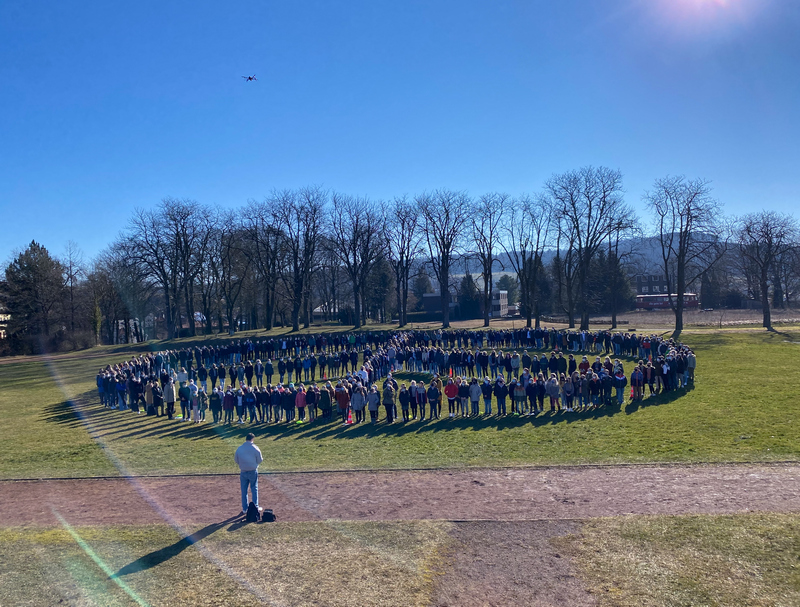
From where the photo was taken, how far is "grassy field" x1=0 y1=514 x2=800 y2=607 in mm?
7113

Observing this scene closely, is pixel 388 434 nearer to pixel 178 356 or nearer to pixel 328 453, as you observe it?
pixel 328 453

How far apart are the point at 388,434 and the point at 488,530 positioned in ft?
25.6

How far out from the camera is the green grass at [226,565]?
23.6 feet

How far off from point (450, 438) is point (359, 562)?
26.7ft

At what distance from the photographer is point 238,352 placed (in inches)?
1352

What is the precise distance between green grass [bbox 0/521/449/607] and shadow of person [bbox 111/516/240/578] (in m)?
0.02

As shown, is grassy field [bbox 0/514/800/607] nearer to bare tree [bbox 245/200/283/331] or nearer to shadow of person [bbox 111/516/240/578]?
shadow of person [bbox 111/516/240/578]

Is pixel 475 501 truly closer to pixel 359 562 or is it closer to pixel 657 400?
pixel 359 562

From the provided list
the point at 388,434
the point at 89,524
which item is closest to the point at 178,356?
the point at 388,434

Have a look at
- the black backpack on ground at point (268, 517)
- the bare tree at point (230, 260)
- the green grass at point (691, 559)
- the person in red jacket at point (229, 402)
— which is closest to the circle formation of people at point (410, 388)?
the person in red jacket at point (229, 402)

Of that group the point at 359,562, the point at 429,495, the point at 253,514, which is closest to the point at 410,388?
the point at 429,495

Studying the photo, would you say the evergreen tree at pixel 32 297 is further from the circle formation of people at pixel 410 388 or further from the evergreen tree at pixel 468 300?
the evergreen tree at pixel 468 300

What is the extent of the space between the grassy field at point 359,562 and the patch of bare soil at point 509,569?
4.1 inches

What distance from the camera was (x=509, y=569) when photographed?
790 centimetres
